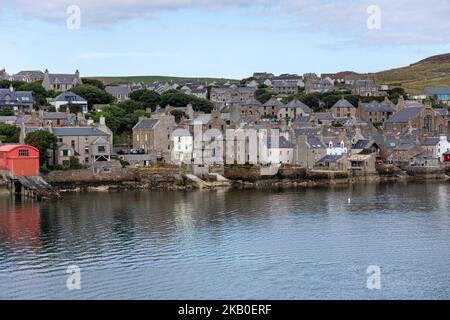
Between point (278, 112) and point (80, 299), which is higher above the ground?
point (278, 112)

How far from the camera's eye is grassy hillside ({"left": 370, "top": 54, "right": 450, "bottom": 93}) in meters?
138

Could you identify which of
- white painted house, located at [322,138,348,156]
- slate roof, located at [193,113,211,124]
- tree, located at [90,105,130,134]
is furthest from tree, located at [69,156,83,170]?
white painted house, located at [322,138,348,156]

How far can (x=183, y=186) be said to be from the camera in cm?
5712

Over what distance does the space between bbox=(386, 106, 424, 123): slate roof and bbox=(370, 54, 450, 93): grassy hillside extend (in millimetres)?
45115

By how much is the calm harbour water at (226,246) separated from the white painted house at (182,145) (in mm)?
12023

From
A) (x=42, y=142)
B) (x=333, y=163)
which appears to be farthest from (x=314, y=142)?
(x=42, y=142)

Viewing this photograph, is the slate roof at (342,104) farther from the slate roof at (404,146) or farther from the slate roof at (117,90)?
the slate roof at (117,90)

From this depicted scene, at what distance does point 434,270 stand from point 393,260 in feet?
7.05

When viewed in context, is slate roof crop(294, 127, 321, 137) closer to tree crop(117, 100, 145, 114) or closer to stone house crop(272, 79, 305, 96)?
tree crop(117, 100, 145, 114)
